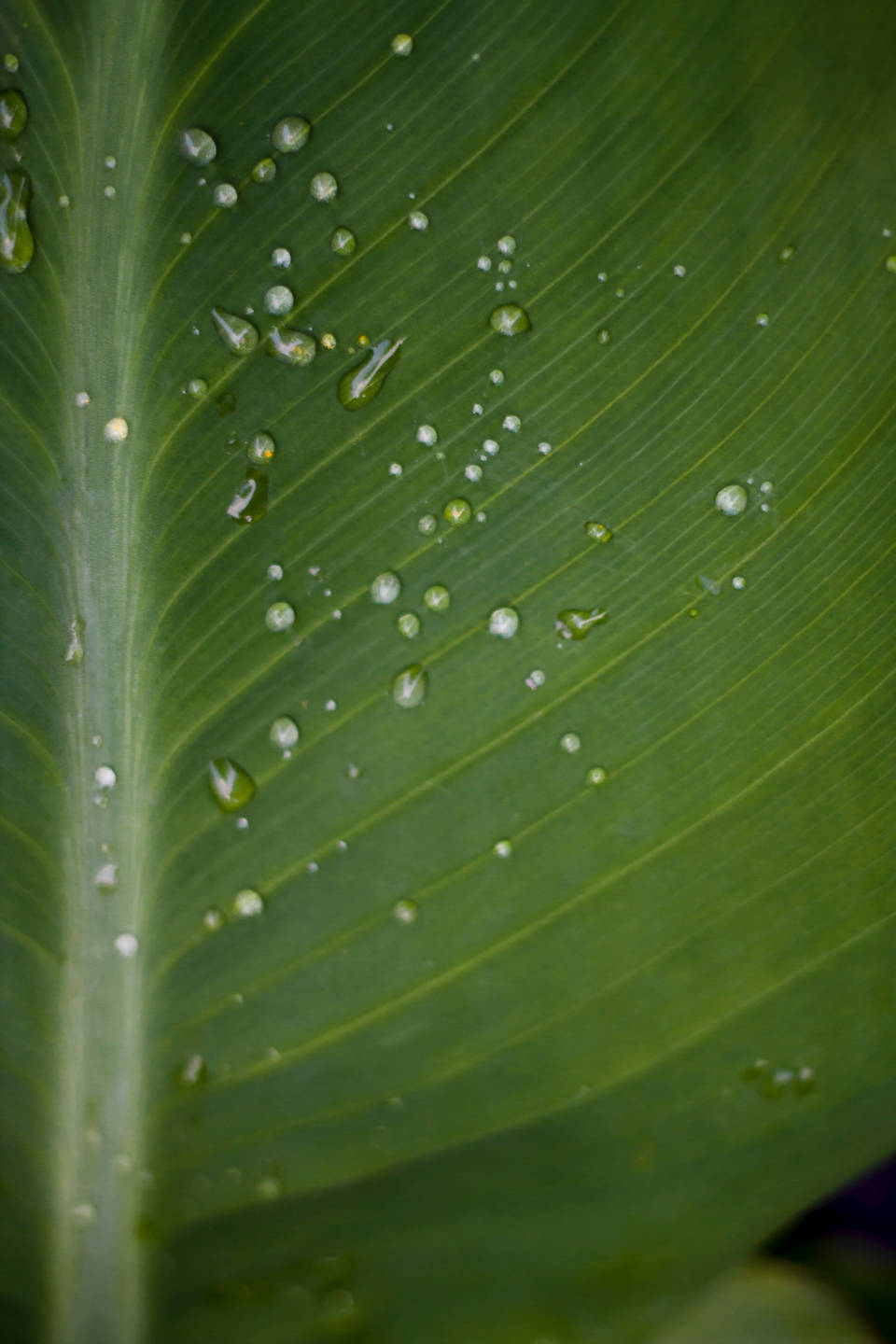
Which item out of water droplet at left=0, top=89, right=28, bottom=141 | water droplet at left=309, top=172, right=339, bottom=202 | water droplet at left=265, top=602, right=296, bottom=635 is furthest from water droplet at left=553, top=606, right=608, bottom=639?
water droplet at left=0, top=89, right=28, bottom=141

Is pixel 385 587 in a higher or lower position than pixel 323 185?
lower

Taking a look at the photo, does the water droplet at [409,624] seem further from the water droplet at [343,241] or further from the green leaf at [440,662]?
the water droplet at [343,241]

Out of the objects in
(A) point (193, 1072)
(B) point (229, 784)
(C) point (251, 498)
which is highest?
(C) point (251, 498)

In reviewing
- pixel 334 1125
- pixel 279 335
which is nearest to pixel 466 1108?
pixel 334 1125

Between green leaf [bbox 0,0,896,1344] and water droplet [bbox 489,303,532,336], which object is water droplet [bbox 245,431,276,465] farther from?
water droplet [bbox 489,303,532,336]

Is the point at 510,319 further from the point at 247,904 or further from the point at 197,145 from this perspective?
the point at 247,904

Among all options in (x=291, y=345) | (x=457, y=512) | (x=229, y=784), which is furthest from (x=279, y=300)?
(x=229, y=784)
